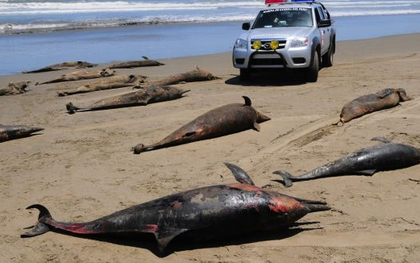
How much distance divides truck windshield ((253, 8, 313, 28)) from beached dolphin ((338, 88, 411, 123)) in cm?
435

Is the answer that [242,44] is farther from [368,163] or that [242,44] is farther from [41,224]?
[41,224]

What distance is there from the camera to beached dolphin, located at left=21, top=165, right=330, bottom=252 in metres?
4.49

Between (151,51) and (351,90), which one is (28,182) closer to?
(351,90)

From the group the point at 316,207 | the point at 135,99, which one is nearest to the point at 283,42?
the point at 135,99

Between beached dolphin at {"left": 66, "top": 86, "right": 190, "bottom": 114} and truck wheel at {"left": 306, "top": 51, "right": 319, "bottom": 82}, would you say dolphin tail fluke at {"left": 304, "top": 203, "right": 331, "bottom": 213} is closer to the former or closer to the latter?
beached dolphin at {"left": 66, "top": 86, "right": 190, "bottom": 114}

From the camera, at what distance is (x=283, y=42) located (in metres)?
12.3

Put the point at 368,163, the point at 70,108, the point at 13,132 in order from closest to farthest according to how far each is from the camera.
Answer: the point at 368,163, the point at 13,132, the point at 70,108

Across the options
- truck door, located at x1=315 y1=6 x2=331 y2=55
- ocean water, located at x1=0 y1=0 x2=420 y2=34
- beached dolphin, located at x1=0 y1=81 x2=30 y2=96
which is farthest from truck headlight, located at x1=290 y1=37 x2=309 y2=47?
ocean water, located at x1=0 y1=0 x2=420 y2=34

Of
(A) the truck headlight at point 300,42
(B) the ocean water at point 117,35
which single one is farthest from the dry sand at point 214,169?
(B) the ocean water at point 117,35

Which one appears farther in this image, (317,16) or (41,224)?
(317,16)

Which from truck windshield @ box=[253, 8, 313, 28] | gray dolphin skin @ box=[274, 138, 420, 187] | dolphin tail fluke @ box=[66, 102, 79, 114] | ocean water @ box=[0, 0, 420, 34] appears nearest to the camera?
gray dolphin skin @ box=[274, 138, 420, 187]

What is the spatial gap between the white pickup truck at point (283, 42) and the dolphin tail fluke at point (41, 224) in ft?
27.3

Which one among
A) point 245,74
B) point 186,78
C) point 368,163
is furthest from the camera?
point 186,78

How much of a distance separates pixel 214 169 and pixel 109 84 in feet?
23.9
